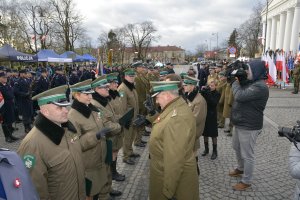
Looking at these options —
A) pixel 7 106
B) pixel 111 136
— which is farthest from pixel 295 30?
pixel 111 136

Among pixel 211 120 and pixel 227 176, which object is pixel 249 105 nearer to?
pixel 227 176

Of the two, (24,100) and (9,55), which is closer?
(24,100)

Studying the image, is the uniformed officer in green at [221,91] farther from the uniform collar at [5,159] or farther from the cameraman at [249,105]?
the uniform collar at [5,159]

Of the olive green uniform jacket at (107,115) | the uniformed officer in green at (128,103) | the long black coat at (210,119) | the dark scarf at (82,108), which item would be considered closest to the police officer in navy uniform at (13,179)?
the dark scarf at (82,108)

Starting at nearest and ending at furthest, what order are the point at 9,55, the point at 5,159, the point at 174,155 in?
the point at 5,159 < the point at 174,155 < the point at 9,55

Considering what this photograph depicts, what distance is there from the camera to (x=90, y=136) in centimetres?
356

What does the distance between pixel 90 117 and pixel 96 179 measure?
910 mm

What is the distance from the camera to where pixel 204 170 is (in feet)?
19.5

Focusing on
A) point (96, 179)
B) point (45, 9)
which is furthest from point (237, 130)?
point (45, 9)

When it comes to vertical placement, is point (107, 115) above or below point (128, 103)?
above

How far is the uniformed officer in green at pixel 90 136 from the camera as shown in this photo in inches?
141

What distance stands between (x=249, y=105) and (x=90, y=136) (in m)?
2.74

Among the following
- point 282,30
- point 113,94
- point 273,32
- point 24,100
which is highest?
point 273,32

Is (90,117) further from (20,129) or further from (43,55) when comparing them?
(43,55)
